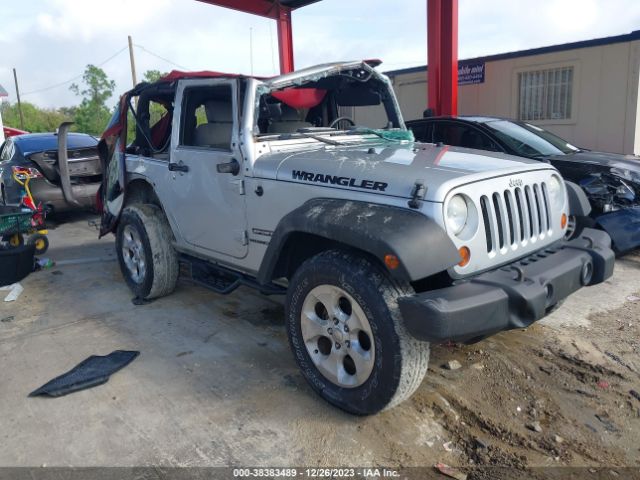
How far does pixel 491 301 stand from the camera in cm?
264

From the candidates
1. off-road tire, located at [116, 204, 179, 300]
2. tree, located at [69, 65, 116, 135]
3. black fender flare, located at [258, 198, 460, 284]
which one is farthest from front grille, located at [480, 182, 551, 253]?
tree, located at [69, 65, 116, 135]

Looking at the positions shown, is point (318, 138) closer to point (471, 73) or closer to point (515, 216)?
point (515, 216)

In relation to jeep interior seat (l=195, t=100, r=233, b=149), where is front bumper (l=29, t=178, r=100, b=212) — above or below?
below

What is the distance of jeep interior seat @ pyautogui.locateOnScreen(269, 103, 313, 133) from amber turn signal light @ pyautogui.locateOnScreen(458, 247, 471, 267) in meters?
1.90

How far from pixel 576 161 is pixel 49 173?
7579 millimetres

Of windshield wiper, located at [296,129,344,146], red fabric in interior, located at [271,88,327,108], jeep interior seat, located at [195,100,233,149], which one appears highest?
red fabric in interior, located at [271,88,327,108]

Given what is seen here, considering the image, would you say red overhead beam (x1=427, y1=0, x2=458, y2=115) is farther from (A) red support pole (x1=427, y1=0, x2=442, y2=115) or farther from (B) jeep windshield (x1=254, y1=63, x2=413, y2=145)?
(B) jeep windshield (x1=254, y1=63, x2=413, y2=145)

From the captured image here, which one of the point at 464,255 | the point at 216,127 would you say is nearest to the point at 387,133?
the point at 216,127

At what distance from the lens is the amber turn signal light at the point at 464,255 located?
2.86m

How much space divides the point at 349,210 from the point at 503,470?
1518mm

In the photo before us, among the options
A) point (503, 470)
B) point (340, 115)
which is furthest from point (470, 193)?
point (340, 115)

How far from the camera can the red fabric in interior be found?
15.1 feet

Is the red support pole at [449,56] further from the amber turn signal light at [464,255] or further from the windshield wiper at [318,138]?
the amber turn signal light at [464,255]

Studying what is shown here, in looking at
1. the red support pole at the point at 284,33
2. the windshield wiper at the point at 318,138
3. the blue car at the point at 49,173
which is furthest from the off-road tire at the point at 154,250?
the red support pole at the point at 284,33
